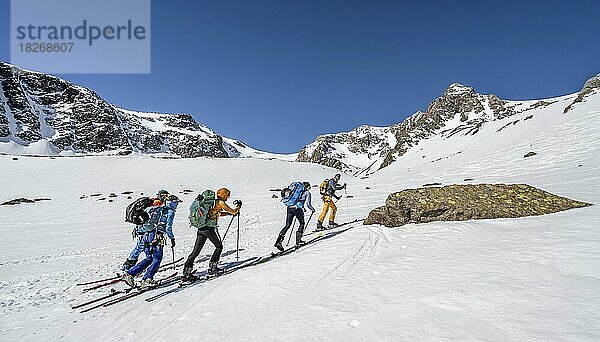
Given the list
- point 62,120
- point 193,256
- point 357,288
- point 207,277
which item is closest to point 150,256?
point 193,256

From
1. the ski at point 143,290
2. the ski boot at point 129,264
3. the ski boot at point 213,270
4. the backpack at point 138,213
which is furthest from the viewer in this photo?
the ski boot at point 213,270

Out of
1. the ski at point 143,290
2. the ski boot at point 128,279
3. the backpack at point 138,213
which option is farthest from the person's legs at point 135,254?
the ski at point 143,290

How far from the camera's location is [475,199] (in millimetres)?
9562

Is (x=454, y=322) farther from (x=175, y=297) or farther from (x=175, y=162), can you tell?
(x=175, y=162)

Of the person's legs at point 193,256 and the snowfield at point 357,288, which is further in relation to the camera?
the person's legs at point 193,256

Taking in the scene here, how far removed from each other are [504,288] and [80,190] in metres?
38.1

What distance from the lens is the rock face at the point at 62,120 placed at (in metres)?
120

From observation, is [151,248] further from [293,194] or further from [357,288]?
[357,288]

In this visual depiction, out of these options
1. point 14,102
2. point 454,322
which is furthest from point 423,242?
point 14,102

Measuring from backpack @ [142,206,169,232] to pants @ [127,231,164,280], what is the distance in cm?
14

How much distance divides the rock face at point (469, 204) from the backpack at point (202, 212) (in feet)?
19.6

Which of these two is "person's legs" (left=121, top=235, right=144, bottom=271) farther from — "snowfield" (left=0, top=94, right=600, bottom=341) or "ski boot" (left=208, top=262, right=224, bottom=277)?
"ski boot" (left=208, top=262, right=224, bottom=277)

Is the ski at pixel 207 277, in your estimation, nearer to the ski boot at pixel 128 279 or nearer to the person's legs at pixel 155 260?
the person's legs at pixel 155 260

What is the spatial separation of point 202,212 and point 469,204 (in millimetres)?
8071
